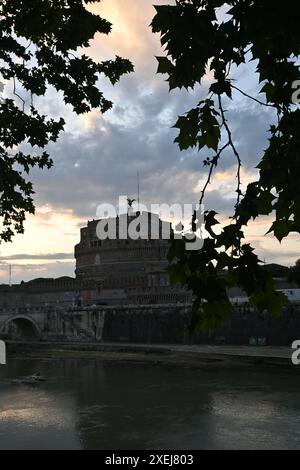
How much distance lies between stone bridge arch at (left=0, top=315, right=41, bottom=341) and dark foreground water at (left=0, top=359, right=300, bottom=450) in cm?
1723

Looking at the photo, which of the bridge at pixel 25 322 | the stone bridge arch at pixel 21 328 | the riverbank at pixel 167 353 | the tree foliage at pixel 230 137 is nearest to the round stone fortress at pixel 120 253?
the bridge at pixel 25 322

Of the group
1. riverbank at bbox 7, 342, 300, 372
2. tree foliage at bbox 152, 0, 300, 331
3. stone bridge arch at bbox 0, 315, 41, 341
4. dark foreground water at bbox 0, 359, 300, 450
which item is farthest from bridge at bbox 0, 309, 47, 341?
tree foliage at bbox 152, 0, 300, 331

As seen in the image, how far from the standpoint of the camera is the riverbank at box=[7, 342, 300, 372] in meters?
29.1

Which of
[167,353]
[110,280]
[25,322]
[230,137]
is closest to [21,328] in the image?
[25,322]

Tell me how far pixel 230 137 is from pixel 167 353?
32.9 meters

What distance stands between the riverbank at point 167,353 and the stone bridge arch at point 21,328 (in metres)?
2.79

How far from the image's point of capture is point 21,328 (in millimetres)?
48844

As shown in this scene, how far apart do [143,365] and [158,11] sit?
99.5 feet

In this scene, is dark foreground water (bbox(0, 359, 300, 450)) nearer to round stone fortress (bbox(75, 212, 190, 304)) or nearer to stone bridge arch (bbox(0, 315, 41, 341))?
stone bridge arch (bbox(0, 315, 41, 341))

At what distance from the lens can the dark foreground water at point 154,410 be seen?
1370 centimetres

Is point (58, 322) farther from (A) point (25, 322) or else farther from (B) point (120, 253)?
(B) point (120, 253)

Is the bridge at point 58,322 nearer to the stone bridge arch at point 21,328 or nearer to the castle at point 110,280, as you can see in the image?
the stone bridge arch at point 21,328
